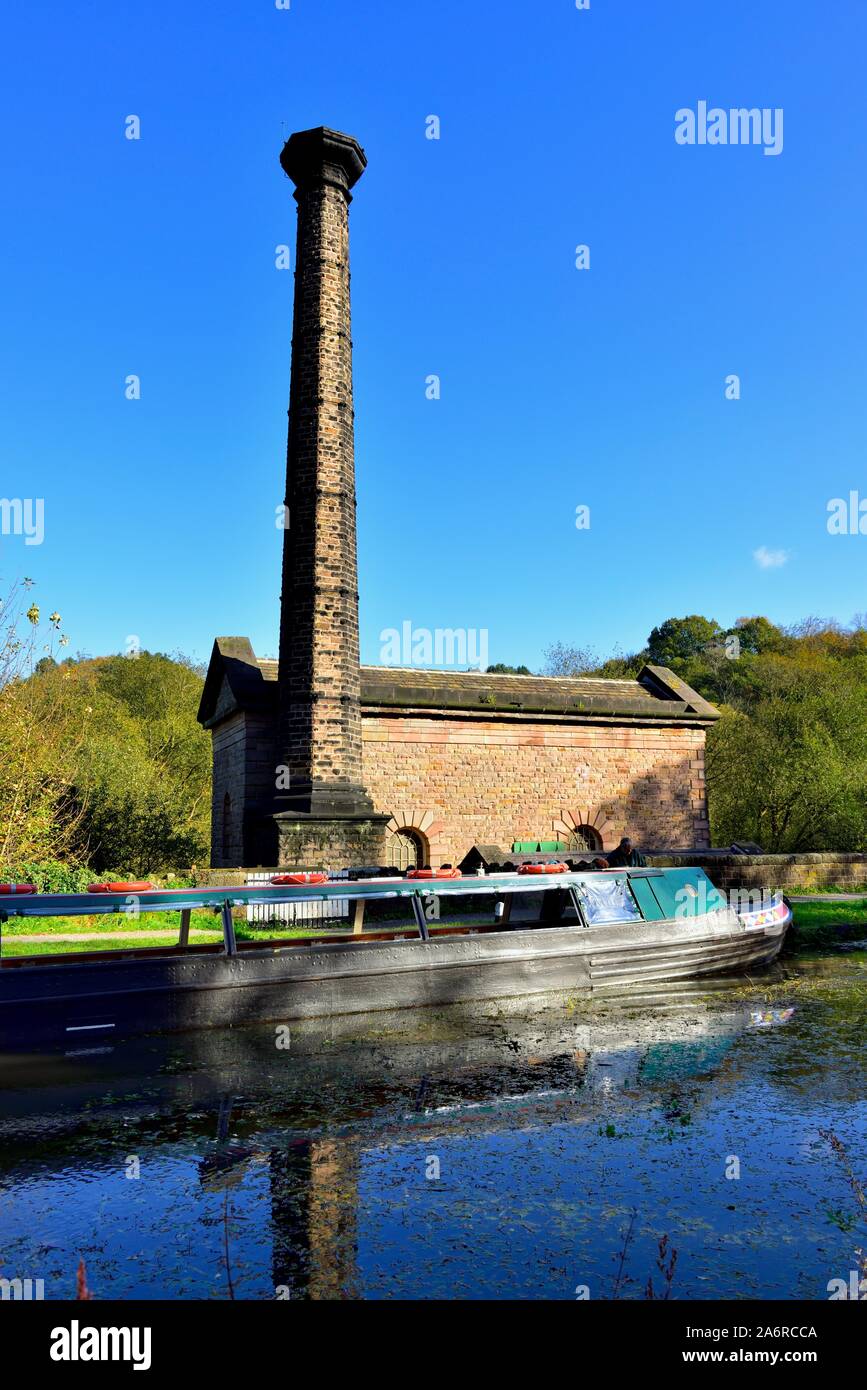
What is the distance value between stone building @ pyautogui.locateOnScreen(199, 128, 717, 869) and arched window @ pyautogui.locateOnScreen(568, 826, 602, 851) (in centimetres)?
4

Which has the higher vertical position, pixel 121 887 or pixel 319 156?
pixel 319 156

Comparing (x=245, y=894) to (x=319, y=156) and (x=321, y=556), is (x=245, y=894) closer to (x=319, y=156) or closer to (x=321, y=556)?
(x=321, y=556)

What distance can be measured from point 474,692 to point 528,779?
8.30ft

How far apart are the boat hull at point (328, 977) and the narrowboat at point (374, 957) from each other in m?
0.01

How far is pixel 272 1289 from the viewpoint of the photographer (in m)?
3.89

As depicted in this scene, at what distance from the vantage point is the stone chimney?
1814 centimetres

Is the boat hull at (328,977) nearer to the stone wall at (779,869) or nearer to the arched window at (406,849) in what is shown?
the stone wall at (779,869)

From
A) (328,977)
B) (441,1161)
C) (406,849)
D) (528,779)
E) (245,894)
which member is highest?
(528,779)

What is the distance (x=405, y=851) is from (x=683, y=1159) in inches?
637

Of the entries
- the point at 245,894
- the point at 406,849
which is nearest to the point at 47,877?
the point at 406,849

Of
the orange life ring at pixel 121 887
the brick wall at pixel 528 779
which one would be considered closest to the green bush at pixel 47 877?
the brick wall at pixel 528 779

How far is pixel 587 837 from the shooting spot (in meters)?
23.6

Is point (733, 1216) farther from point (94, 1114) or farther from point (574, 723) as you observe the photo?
point (574, 723)

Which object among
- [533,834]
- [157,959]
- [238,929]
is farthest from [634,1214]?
[533,834]
